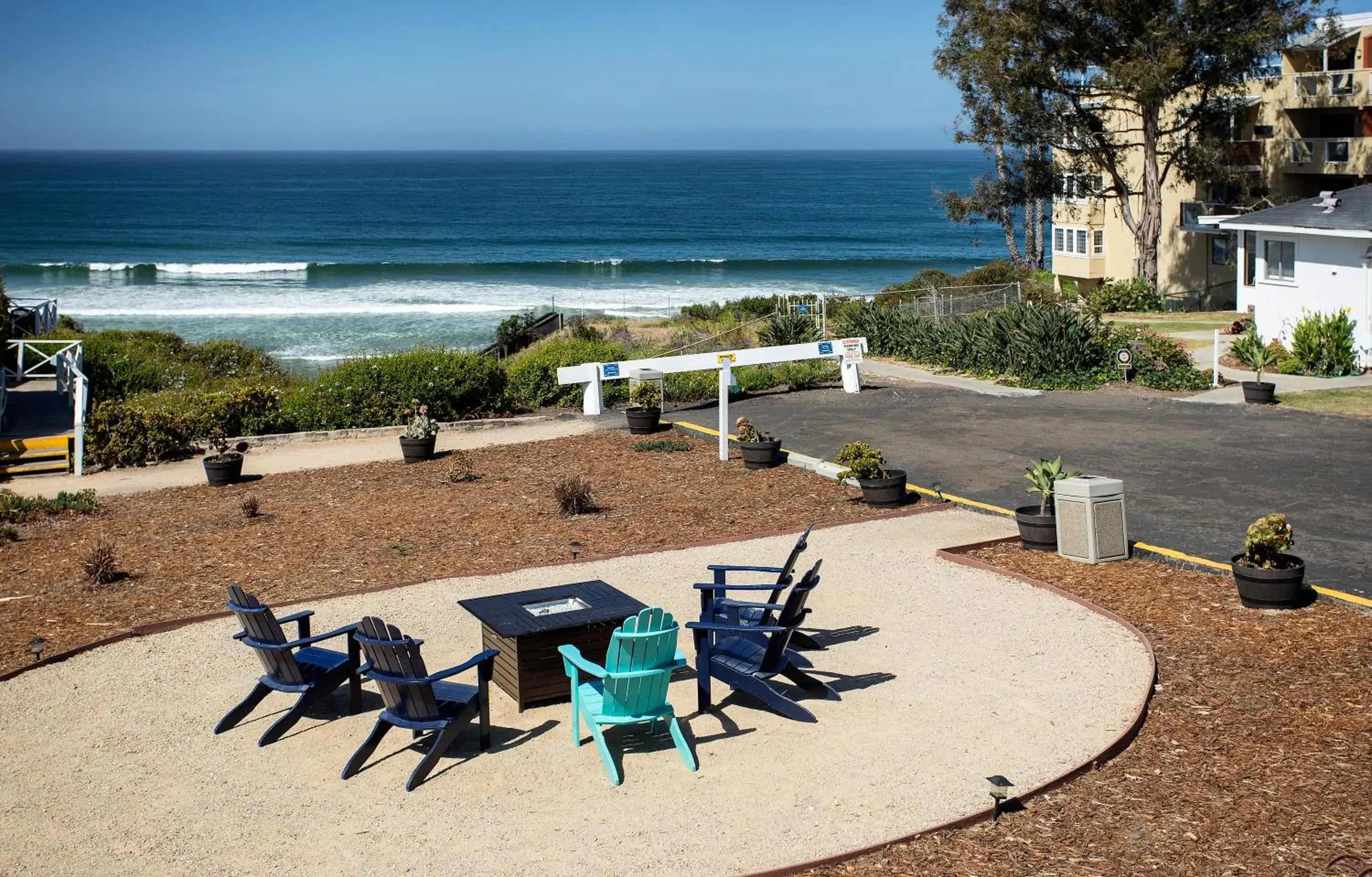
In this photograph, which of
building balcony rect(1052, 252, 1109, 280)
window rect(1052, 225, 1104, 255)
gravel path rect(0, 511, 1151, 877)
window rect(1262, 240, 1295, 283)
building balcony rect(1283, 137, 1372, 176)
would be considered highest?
building balcony rect(1283, 137, 1372, 176)

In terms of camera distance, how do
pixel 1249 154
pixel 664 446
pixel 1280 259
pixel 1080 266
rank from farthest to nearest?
pixel 1080 266
pixel 1249 154
pixel 1280 259
pixel 664 446

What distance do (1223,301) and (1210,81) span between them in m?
8.14

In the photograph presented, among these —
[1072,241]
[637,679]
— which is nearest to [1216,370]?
[637,679]

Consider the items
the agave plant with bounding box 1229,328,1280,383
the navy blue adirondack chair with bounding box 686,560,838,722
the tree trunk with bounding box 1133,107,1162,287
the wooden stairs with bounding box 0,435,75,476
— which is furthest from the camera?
the tree trunk with bounding box 1133,107,1162,287

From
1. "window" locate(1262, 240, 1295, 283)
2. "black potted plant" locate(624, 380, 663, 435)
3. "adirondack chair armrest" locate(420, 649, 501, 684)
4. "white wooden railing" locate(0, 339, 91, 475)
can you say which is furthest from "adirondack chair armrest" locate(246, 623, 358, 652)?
"window" locate(1262, 240, 1295, 283)

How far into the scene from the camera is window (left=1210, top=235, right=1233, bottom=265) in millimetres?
44250

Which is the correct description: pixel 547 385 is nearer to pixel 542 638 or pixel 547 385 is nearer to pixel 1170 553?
pixel 1170 553

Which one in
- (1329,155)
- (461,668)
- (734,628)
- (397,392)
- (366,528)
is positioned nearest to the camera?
(461,668)

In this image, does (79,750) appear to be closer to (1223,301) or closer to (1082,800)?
(1082,800)

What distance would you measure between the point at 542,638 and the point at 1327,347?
18.9m

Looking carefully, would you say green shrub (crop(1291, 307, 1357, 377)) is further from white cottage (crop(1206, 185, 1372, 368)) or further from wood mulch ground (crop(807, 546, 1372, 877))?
wood mulch ground (crop(807, 546, 1372, 877))

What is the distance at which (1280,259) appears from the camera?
85.3 ft

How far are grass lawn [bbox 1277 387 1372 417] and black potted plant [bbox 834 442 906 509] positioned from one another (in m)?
8.55

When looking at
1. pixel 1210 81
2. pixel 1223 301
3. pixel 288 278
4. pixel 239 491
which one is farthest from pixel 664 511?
pixel 288 278
